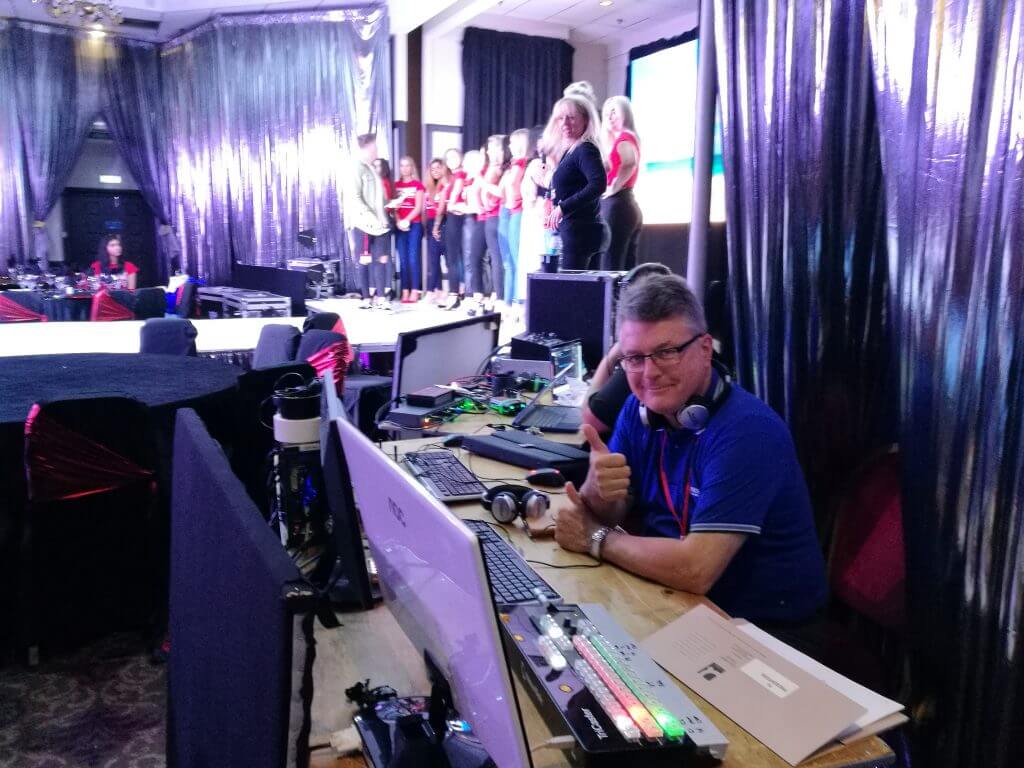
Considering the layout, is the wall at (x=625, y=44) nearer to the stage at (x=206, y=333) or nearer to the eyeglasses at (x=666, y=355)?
the stage at (x=206, y=333)

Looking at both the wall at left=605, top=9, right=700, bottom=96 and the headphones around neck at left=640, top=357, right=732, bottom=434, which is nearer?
the headphones around neck at left=640, top=357, right=732, bottom=434

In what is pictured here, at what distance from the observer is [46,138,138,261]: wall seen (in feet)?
34.3

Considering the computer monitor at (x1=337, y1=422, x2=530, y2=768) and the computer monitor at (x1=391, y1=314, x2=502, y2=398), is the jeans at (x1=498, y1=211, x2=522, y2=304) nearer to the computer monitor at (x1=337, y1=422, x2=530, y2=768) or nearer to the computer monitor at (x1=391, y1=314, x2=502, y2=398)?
Result: the computer monitor at (x1=391, y1=314, x2=502, y2=398)

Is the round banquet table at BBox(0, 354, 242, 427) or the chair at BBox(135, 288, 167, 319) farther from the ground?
the chair at BBox(135, 288, 167, 319)

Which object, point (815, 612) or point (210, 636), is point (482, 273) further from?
point (210, 636)

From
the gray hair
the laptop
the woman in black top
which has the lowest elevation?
the laptop

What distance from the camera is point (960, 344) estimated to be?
1.50 metres

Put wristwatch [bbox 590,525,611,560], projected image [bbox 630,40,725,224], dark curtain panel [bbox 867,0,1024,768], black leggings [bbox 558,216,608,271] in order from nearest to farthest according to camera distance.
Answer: dark curtain panel [bbox 867,0,1024,768] → wristwatch [bbox 590,525,611,560] → black leggings [bbox 558,216,608,271] → projected image [bbox 630,40,725,224]

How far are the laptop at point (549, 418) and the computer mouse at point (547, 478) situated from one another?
0.49m

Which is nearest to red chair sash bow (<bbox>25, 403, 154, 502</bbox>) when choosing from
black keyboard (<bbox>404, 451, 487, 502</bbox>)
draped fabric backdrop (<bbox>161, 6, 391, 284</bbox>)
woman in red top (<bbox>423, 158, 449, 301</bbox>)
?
black keyboard (<bbox>404, 451, 487, 502</bbox>)

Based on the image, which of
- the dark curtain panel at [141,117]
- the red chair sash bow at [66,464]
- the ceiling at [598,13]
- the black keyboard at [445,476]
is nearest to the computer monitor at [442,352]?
the black keyboard at [445,476]

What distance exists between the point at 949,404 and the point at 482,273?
7.78 meters

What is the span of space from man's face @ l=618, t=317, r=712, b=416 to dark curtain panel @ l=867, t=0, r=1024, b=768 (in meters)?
0.44

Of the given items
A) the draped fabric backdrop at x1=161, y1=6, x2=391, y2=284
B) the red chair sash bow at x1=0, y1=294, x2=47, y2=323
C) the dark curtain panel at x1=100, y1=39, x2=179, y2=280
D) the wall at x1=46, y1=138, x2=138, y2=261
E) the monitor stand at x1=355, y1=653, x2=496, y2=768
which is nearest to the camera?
the monitor stand at x1=355, y1=653, x2=496, y2=768
